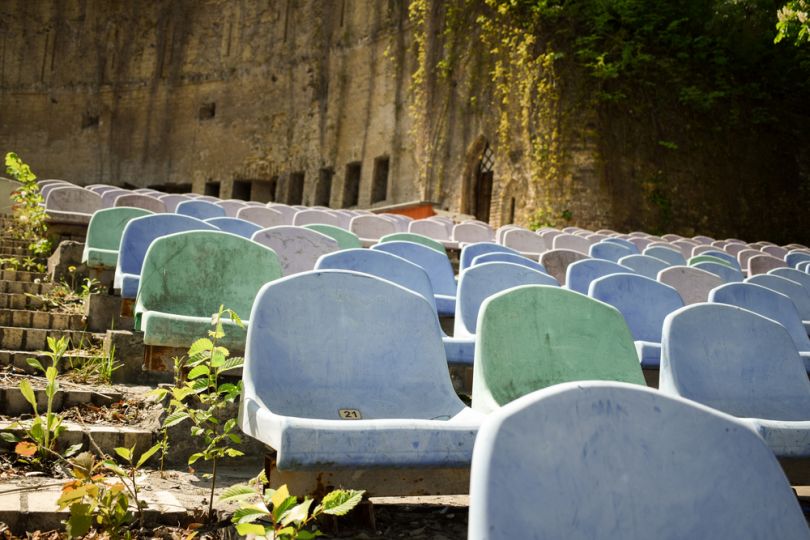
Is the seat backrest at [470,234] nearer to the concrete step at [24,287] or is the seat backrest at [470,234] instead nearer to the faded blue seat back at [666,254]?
the faded blue seat back at [666,254]

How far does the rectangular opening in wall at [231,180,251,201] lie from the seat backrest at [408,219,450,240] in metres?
17.8

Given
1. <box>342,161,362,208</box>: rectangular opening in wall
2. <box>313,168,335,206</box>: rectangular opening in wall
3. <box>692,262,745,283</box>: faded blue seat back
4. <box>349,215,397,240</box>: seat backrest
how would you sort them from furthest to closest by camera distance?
<box>313,168,335,206</box>: rectangular opening in wall → <box>342,161,362,208</box>: rectangular opening in wall → <box>349,215,397,240</box>: seat backrest → <box>692,262,745,283</box>: faded blue seat back

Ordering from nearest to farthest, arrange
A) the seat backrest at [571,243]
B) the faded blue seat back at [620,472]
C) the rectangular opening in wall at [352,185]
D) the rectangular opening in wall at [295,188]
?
the faded blue seat back at [620,472] → the seat backrest at [571,243] → the rectangular opening in wall at [352,185] → the rectangular opening in wall at [295,188]

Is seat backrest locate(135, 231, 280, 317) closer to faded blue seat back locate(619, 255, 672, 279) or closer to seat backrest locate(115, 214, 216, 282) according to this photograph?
seat backrest locate(115, 214, 216, 282)

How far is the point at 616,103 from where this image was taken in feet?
51.2

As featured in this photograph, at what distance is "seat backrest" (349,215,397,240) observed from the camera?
24.4 feet

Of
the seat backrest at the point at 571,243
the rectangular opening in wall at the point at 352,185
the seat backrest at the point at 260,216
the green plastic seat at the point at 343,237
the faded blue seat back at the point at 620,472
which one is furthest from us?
the rectangular opening in wall at the point at 352,185

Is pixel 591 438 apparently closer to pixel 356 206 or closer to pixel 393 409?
pixel 393 409

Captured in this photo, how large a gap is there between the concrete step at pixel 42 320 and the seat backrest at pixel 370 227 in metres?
3.56

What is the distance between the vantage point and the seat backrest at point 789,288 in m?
4.98

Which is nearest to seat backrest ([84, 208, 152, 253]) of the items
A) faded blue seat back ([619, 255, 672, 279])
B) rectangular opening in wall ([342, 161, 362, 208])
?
faded blue seat back ([619, 255, 672, 279])

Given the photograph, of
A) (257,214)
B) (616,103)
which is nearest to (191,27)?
(616,103)

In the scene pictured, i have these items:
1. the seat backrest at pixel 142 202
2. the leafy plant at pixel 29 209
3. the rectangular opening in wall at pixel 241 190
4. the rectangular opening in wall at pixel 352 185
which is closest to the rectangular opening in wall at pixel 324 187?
the rectangular opening in wall at pixel 352 185

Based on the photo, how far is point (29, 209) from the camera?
579cm
